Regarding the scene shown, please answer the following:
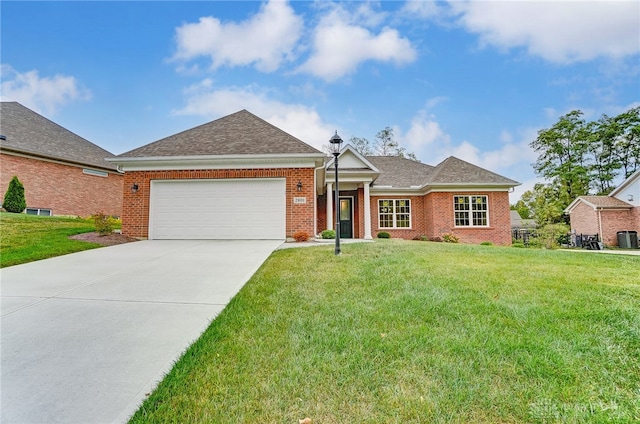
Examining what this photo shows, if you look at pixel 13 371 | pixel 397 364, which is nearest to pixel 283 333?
pixel 397 364

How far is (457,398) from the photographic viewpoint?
6.98ft

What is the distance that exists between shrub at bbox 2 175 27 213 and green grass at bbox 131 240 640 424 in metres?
15.2

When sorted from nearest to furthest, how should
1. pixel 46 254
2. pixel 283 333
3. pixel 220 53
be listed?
pixel 283 333 → pixel 46 254 → pixel 220 53

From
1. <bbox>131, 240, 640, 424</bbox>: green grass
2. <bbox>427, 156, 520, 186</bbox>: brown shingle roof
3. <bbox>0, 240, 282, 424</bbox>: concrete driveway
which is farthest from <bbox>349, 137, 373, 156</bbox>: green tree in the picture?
<bbox>131, 240, 640, 424</bbox>: green grass

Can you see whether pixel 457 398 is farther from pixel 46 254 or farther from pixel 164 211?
pixel 164 211

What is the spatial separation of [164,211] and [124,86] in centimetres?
723

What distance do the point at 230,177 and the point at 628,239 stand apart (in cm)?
2270

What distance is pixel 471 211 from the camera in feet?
53.0

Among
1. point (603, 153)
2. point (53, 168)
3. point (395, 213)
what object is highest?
point (603, 153)

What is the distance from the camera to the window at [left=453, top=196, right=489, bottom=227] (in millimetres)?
16094

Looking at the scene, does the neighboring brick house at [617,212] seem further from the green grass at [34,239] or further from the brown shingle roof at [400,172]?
the green grass at [34,239]

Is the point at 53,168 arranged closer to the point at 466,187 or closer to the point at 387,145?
the point at 466,187

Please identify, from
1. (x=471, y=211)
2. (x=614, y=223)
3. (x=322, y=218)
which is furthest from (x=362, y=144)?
(x=614, y=223)

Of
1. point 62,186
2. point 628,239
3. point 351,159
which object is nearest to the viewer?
point 351,159
